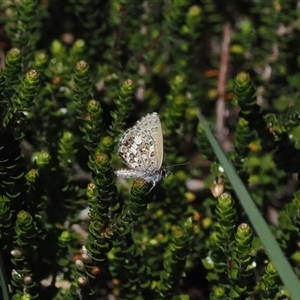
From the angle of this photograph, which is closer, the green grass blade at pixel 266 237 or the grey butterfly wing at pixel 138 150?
the green grass blade at pixel 266 237

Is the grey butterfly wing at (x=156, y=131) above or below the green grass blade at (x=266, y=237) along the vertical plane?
below

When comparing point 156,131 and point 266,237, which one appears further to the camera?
point 156,131

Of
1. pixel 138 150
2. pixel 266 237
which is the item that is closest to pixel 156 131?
pixel 138 150

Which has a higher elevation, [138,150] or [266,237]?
[266,237]

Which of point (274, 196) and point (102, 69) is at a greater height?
point (102, 69)

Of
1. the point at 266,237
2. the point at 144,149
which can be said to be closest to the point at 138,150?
the point at 144,149

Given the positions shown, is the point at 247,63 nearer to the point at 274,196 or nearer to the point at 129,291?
the point at 274,196

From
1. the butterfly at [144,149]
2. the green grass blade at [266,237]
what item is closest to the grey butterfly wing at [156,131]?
the butterfly at [144,149]

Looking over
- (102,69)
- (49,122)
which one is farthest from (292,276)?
(102,69)

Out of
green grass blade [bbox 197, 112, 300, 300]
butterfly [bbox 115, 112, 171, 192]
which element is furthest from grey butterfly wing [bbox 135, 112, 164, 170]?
green grass blade [bbox 197, 112, 300, 300]

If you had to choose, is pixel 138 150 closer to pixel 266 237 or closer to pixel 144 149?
pixel 144 149

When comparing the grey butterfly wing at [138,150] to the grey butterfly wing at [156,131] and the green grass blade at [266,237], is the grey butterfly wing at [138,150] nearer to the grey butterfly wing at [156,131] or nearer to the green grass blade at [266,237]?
the grey butterfly wing at [156,131]
